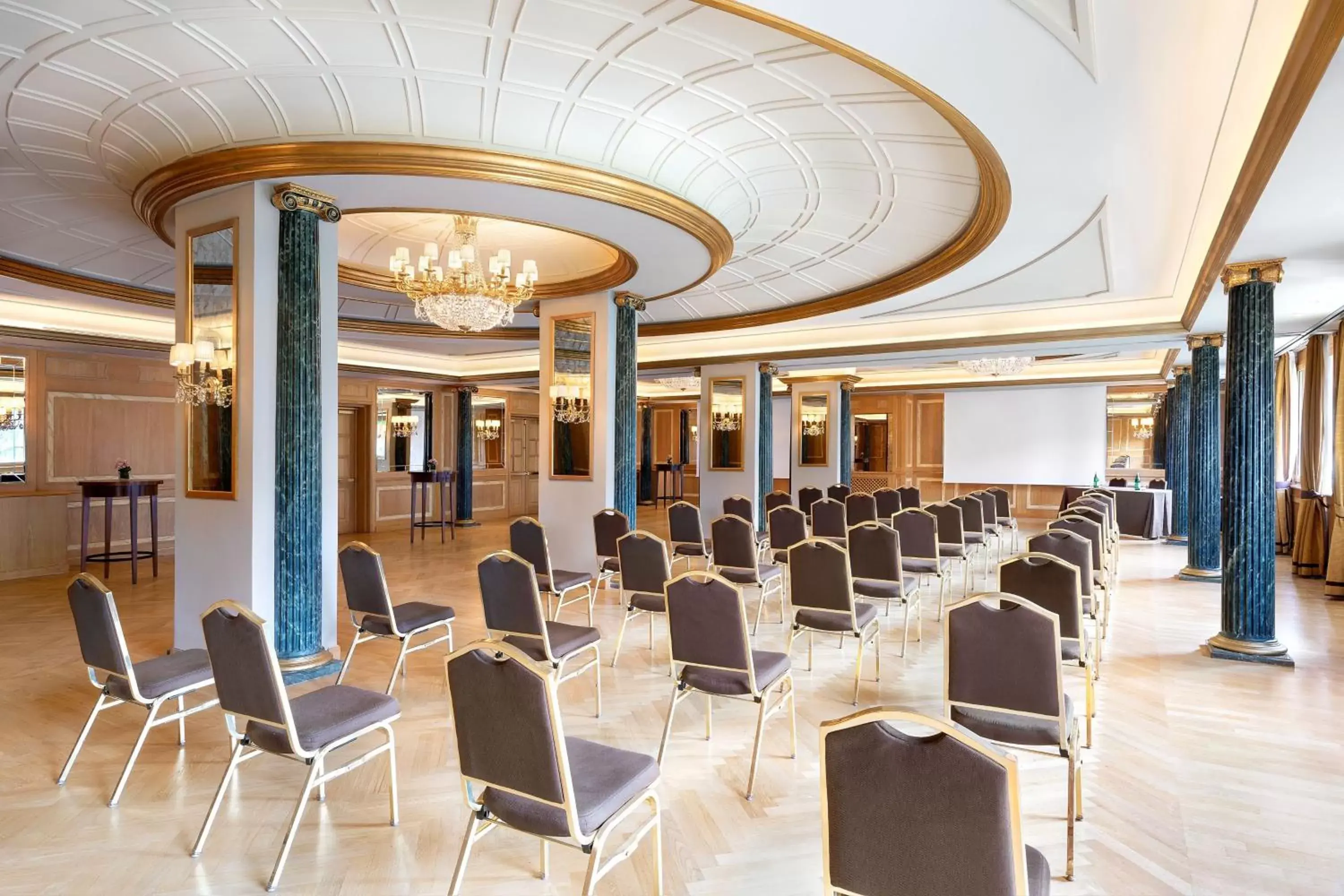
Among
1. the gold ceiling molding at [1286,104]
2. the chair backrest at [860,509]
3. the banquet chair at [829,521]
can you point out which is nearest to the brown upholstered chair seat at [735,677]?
the gold ceiling molding at [1286,104]

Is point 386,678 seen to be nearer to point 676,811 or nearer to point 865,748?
point 676,811

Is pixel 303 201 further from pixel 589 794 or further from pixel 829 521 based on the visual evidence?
pixel 829 521

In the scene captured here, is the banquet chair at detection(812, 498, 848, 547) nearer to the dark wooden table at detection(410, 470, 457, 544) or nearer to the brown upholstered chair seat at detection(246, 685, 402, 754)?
the brown upholstered chair seat at detection(246, 685, 402, 754)

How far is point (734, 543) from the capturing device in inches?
229

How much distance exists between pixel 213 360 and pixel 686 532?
404 centimetres

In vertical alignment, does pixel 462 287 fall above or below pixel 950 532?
above

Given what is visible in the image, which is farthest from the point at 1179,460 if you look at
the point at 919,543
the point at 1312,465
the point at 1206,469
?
the point at 919,543

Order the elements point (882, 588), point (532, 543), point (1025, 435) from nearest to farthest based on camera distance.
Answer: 1. point (882, 588)
2. point (532, 543)
3. point (1025, 435)

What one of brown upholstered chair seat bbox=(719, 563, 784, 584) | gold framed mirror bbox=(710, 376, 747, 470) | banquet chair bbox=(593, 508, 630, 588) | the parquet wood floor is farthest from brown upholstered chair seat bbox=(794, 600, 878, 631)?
gold framed mirror bbox=(710, 376, 747, 470)

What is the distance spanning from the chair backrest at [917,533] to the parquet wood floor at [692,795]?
981 mm

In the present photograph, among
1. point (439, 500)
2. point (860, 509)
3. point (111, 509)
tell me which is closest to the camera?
point (860, 509)

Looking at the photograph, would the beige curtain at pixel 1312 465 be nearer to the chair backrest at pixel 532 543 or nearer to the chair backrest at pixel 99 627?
the chair backrest at pixel 532 543

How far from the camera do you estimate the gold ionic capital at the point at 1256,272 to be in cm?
506

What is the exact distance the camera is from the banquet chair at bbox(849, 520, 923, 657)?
5.03 meters
